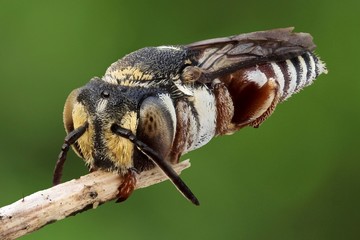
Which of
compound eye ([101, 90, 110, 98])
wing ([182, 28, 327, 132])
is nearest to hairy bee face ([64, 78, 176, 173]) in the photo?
compound eye ([101, 90, 110, 98])

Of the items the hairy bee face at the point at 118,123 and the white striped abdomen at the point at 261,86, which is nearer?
the hairy bee face at the point at 118,123

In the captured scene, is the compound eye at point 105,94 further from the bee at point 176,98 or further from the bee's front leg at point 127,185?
the bee's front leg at point 127,185

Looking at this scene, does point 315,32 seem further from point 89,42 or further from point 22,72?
point 22,72

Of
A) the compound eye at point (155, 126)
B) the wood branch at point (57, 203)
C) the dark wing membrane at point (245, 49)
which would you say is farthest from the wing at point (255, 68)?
the wood branch at point (57, 203)

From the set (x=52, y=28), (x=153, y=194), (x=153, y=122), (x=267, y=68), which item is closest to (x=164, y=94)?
(x=153, y=122)

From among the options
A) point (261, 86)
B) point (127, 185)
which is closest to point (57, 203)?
point (127, 185)

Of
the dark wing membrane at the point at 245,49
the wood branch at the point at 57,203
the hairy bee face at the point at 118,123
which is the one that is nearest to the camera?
the wood branch at the point at 57,203

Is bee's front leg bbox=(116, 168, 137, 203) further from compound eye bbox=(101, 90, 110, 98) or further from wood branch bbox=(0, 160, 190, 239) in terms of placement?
compound eye bbox=(101, 90, 110, 98)

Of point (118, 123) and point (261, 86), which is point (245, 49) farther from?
point (118, 123)

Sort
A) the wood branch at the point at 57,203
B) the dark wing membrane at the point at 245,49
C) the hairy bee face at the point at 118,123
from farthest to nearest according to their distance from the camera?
the dark wing membrane at the point at 245,49, the hairy bee face at the point at 118,123, the wood branch at the point at 57,203
